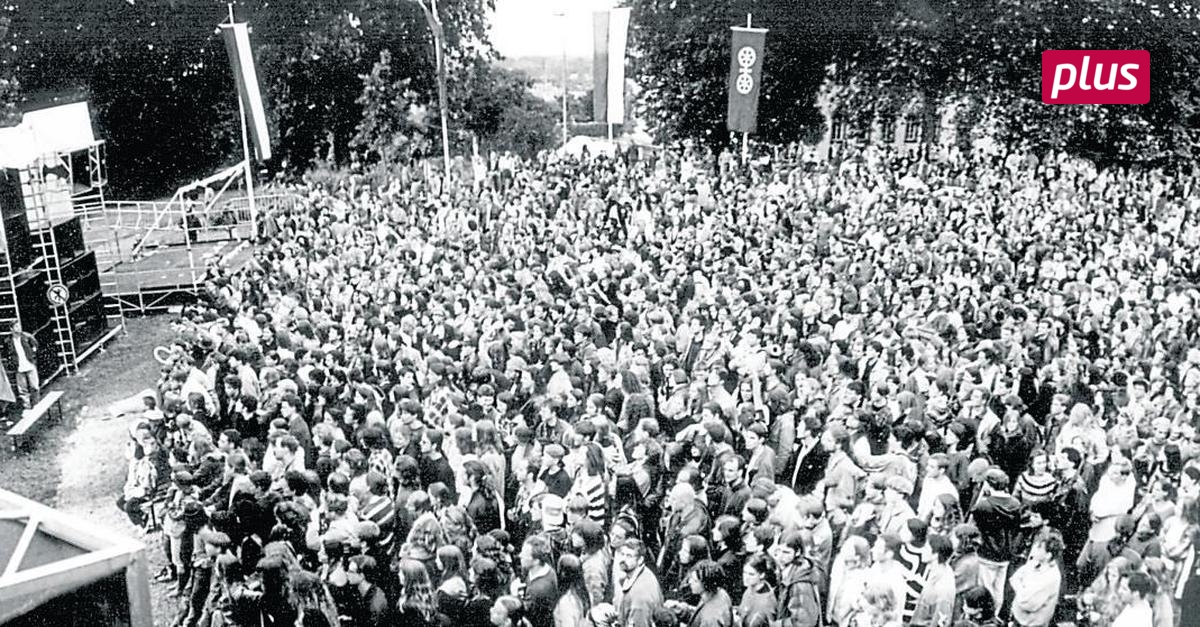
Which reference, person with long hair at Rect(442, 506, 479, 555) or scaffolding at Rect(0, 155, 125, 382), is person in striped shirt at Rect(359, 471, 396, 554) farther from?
scaffolding at Rect(0, 155, 125, 382)

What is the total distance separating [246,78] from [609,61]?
7.55m

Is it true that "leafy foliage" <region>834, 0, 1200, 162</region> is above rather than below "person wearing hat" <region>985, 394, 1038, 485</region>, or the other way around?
above

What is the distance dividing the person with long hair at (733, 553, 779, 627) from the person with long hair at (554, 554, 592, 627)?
0.82 meters

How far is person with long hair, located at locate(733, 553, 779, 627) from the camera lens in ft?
16.8

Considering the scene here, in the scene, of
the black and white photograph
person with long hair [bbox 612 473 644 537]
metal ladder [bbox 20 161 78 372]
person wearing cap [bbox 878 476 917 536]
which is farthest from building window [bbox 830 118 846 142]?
person wearing cap [bbox 878 476 917 536]

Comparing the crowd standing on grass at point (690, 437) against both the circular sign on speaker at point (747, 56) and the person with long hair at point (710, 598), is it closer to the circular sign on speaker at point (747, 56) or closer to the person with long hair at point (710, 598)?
the person with long hair at point (710, 598)

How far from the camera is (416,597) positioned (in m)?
5.64

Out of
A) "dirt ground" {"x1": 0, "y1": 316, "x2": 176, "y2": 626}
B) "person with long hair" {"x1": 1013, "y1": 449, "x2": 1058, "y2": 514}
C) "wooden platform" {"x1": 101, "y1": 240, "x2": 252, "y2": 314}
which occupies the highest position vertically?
"person with long hair" {"x1": 1013, "y1": 449, "x2": 1058, "y2": 514}

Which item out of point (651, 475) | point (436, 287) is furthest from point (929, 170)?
point (651, 475)

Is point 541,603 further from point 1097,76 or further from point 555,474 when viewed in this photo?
point 1097,76

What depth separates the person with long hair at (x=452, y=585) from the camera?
5.50m

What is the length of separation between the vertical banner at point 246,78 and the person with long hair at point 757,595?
47.3 ft

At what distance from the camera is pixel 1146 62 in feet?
68.7

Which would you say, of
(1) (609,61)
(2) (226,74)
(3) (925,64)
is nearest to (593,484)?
(1) (609,61)
